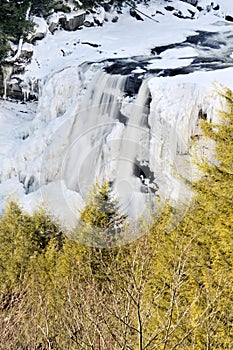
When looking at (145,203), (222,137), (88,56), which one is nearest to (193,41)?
(88,56)

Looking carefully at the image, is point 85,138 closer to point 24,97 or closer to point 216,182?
point 24,97

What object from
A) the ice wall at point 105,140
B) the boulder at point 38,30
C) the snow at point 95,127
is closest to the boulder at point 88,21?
the boulder at point 38,30

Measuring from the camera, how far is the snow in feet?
48.1

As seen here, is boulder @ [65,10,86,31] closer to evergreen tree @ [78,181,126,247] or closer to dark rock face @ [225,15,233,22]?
dark rock face @ [225,15,233,22]

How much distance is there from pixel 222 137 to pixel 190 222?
159cm

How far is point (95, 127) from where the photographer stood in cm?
1708

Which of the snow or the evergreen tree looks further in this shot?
the snow

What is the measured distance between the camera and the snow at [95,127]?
14.7m

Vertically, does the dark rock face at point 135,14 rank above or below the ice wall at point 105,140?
above

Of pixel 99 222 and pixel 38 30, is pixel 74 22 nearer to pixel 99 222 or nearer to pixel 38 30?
pixel 38 30

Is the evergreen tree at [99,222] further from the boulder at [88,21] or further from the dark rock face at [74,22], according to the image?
the boulder at [88,21]

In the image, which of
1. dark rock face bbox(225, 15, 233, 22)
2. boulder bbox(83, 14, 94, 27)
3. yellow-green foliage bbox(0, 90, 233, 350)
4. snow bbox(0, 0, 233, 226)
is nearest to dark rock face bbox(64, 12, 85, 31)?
boulder bbox(83, 14, 94, 27)

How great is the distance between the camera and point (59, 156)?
17.6 meters

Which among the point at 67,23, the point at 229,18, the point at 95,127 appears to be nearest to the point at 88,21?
the point at 67,23
